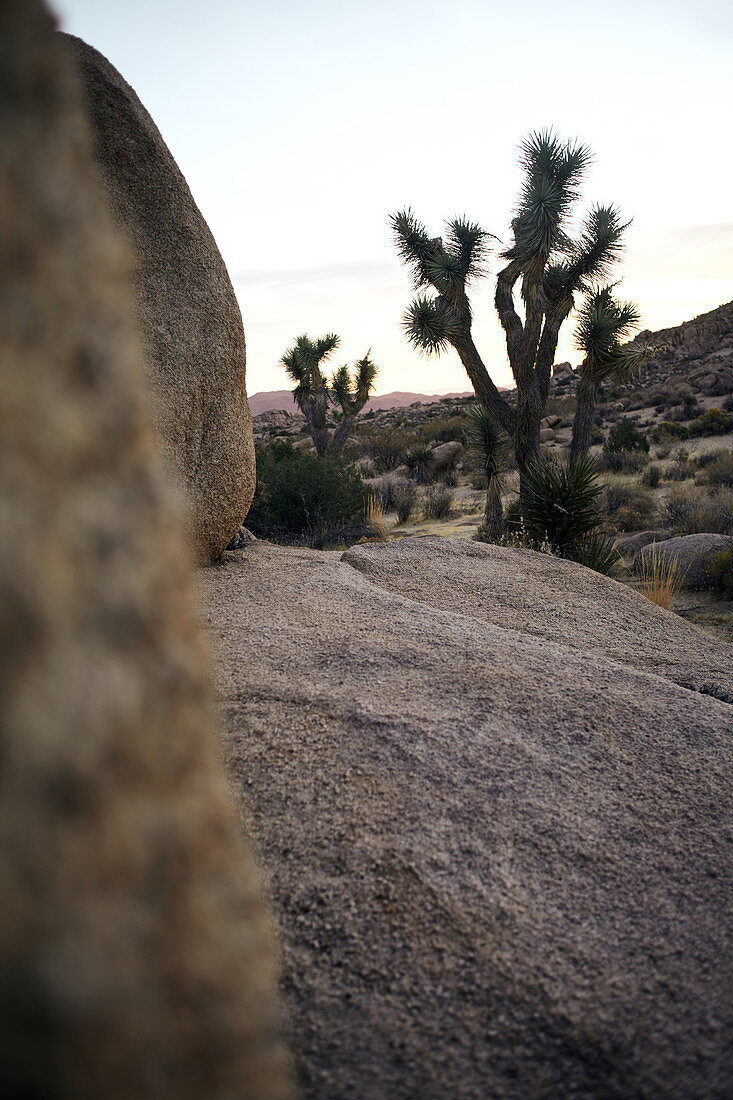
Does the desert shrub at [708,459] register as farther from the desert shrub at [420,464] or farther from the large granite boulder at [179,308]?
the large granite boulder at [179,308]

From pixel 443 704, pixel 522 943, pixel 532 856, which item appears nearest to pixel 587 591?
pixel 443 704

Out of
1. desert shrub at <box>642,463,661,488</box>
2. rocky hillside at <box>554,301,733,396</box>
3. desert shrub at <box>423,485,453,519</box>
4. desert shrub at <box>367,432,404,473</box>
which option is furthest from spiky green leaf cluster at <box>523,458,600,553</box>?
rocky hillside at <box>554,301,733,396</box>

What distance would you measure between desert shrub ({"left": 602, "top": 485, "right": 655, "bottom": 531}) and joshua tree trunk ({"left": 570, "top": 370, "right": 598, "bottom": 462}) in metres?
1.37

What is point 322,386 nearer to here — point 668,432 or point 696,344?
point 668,432

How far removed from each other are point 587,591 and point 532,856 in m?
3.73

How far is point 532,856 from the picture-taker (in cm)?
226

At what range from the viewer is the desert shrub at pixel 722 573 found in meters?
8.66

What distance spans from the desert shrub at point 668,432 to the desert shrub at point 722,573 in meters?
18.0

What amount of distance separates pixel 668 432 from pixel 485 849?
89.2 feet

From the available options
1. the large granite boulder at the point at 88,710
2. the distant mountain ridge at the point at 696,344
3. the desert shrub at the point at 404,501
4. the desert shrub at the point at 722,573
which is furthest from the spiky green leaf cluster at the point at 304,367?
the distant mountain ridge at the point at 696,344

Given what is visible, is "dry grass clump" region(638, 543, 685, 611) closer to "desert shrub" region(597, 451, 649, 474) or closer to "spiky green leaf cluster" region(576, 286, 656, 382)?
"spiky green leaf cluster" region(576, 286, 656, 382)

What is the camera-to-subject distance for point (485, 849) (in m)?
2.26

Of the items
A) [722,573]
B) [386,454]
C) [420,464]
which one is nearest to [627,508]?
[722,573]

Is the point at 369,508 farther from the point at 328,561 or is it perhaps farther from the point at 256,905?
the point at 256,905
